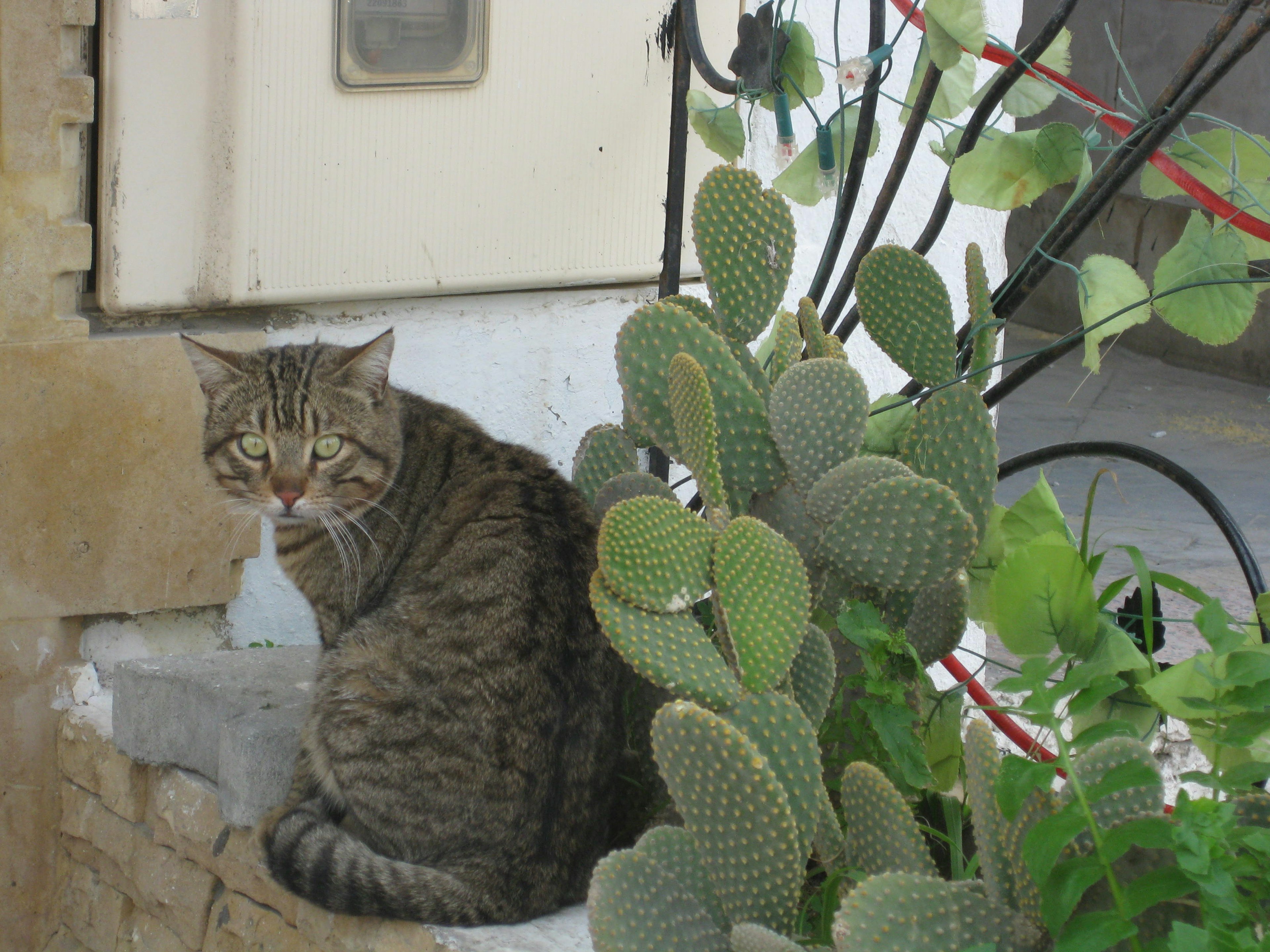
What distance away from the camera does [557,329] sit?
134 inches

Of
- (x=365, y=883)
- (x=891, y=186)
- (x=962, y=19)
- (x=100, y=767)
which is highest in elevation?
(x=962, y=19)

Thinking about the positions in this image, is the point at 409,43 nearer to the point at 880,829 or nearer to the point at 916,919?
the point at 880,829

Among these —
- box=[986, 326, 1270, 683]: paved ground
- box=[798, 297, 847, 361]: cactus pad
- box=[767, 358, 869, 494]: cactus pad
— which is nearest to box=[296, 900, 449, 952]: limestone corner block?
box=[767, 358, 869, 494]: cactus pad

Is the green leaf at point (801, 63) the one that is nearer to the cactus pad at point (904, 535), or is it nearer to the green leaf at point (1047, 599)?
the cactus pad at point (904, 535)

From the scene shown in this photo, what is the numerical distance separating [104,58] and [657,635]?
6.45 feet

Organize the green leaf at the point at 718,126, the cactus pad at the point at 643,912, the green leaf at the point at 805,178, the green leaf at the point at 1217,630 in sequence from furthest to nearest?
1. the green leaf at the point at 718,126
2. the green leaf at the point at 805,178
3. the cactus pad at the point at 643,912
4. the green leaf at the point at 1217,630

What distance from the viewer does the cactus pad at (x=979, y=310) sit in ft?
6.00

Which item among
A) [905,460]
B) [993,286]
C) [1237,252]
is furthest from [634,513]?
[993,286]

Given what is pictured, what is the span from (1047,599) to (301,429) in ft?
4.96

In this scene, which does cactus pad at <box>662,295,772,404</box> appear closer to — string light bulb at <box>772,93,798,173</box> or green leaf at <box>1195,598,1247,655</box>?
string light bulb at <box>772,93,798,173</box>

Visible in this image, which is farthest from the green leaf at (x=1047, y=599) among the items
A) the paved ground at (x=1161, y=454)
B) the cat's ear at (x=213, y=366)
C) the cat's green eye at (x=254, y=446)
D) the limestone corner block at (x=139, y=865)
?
the paved ground at (x=1161, y=454)

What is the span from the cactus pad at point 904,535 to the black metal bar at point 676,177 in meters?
1.11

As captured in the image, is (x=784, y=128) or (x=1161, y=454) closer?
(x=784, y=128)

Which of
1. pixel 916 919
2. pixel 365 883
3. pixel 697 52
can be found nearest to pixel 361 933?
pixel 365 883
